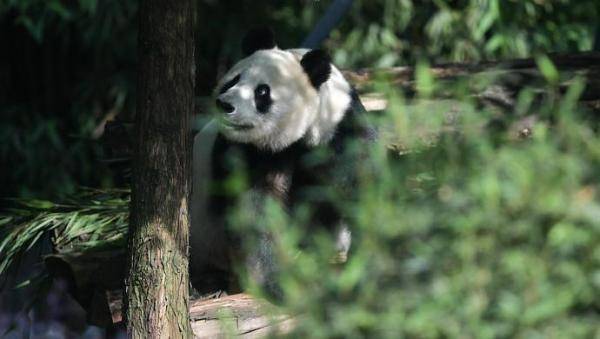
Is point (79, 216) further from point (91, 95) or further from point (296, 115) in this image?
point (91, 95)

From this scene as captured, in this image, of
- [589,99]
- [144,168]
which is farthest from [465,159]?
[589,99]

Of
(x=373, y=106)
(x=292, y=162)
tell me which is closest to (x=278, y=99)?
(x=292, y=162)

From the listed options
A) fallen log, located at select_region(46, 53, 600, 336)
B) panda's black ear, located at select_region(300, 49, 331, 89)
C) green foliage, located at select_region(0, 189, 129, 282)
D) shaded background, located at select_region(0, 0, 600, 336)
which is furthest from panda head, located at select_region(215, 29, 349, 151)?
shaded background, located at select_region(0, 0, 600, 336)

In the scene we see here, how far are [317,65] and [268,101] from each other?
236 mm

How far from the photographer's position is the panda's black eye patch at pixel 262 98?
14.5ft

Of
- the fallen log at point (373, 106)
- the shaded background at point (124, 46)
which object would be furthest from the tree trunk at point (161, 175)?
the shaded background at point (124, 46)

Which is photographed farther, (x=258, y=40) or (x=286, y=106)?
(x=258, y=40)

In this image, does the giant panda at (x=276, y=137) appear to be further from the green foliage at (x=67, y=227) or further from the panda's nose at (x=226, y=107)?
the green foliage at (x=67, y=227)

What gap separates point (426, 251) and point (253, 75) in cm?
197

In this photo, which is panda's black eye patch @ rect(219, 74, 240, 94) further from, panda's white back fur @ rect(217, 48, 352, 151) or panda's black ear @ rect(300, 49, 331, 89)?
panda's black ear @ rect(300, 49, 331, 89)

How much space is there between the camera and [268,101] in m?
4.44

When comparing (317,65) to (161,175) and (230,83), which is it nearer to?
(230,83)

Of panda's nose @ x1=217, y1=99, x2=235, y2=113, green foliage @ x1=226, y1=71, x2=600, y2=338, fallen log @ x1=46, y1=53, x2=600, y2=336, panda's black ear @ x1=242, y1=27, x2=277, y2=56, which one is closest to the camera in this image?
green foliage @ x1=226, y1=71, x2=600, y2=338

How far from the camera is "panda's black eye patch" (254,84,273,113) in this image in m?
4.41
